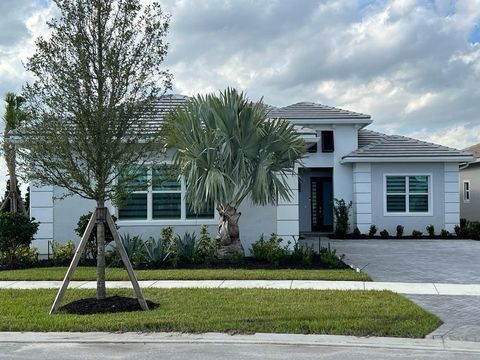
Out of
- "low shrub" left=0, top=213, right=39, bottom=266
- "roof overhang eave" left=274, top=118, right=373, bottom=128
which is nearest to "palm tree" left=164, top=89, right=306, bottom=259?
"low shrub" left=0, top=213, right=39, bottom=266

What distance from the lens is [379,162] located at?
2245 cm

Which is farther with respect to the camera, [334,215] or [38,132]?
[334,215]

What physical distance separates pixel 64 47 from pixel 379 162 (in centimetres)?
1605

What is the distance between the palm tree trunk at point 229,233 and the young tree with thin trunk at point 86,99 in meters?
5.40

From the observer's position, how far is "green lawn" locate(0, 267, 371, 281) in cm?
1185

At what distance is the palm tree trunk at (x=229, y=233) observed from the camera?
561 inches

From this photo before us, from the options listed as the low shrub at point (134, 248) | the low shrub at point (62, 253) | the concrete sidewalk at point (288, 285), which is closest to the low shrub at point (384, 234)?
the concrete sidewalk at point (288, 285)

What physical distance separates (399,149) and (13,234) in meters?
15.5

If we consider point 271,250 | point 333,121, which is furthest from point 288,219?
point 333,121

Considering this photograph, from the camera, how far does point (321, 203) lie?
2523 centimetres

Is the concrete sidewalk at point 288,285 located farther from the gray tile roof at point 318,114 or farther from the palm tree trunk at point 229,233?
the gray tile roof at point 318,114

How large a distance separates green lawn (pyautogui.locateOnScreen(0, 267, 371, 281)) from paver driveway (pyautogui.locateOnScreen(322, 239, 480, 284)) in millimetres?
965

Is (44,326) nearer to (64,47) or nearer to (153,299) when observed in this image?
(153,299)

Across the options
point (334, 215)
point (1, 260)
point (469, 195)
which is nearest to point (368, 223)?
point (334, 215)
